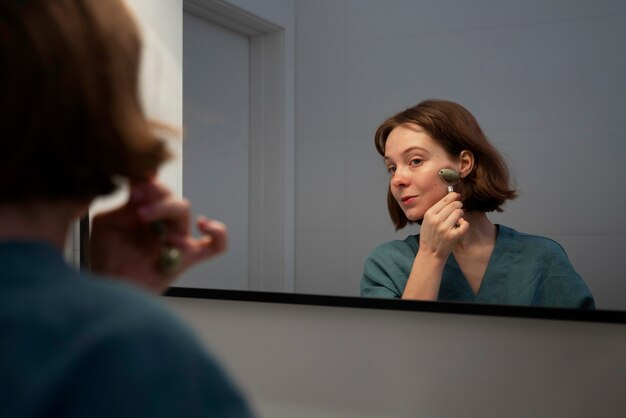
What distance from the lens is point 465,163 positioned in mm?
917

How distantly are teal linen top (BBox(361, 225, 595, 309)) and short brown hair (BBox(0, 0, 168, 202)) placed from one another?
0.60m

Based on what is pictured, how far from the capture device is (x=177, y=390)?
13.8 inches

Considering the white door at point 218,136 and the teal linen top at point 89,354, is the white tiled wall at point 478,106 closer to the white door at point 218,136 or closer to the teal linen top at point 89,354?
the white door at point 218,136

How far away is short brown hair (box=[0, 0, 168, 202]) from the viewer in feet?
1.19

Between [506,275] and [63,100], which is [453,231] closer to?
[506,275]

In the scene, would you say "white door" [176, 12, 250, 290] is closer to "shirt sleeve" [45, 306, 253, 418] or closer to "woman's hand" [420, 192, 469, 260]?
"woman's hand" [420, 192, 469, 260]

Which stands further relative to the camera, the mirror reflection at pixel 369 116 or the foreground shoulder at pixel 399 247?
the foreground shoulder at pixel 399 247

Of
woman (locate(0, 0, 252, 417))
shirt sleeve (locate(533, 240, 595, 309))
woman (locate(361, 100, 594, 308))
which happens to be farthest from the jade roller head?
woman (locate(0, 0, 252, 417))

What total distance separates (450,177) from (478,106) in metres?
0.11

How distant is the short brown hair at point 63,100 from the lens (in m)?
0.36

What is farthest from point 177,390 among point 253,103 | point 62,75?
point 253,103

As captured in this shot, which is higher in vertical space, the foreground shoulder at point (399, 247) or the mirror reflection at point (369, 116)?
the mirror reflection at point (369, 116)

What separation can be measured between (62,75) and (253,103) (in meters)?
0.68

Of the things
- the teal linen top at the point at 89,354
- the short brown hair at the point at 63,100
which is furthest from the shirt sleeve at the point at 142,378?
the short brown hair at the point at 63,100
